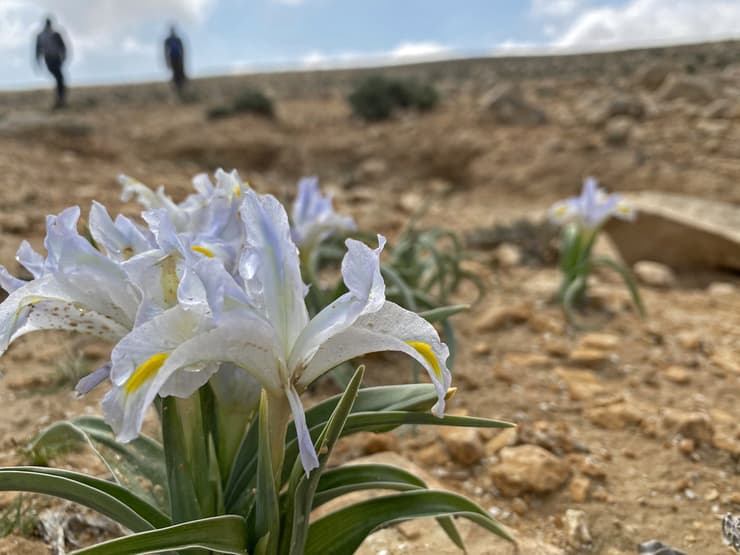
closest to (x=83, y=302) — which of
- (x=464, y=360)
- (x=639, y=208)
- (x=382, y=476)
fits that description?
(x=382, y=476)

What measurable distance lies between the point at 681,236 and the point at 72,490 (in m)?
5.71

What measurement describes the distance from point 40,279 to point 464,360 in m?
2.45

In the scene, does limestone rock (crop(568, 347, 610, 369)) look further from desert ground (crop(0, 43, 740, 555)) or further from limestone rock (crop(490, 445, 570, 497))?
limestone rock (crop(490, 445, 570, 497))

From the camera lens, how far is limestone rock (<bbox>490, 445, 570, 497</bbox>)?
2064 millimetres

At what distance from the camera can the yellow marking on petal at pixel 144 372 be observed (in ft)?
2.72

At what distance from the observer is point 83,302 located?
1.05 metres

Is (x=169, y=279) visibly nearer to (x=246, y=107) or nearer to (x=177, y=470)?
(x=177, y=470)

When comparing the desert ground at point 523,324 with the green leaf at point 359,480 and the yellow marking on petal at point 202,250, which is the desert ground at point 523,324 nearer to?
the green leaf at point 359,480

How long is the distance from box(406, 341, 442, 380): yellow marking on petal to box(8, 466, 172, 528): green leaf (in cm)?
59

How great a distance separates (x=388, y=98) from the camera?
11781mm

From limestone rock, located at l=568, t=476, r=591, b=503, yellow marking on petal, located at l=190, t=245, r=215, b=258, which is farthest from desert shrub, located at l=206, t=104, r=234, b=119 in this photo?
yellow marking on petal, located at l=190, t=245, r=215, b=258

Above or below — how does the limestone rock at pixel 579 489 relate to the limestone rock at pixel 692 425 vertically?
below

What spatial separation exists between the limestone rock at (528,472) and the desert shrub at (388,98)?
10.0 metres

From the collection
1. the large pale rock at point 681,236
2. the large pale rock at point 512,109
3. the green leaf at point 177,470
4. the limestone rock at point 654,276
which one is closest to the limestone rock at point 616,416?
the green leaf at point 177,470
